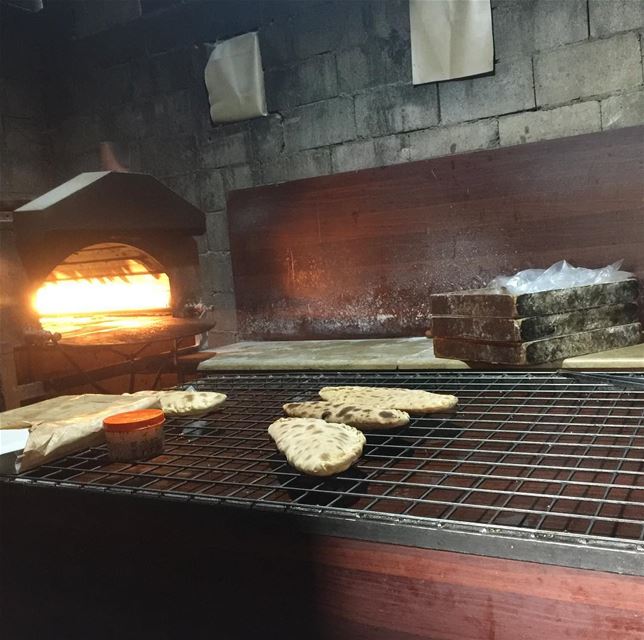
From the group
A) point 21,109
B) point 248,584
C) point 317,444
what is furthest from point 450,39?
point 21,109

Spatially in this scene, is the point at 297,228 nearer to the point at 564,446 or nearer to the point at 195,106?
the point at 195,106

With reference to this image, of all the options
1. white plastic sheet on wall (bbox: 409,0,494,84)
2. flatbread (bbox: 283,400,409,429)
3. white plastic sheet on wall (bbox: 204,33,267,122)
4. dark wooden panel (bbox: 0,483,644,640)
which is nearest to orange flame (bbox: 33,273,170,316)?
white plastic sheet on wall (bbox: 204,33,267,122)

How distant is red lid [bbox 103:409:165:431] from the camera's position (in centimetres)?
174

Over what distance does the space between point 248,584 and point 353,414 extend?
59 centimetres

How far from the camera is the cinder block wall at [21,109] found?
5.30m

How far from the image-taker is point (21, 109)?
5414 millimetres

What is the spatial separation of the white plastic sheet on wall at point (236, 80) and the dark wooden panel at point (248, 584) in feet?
11.2

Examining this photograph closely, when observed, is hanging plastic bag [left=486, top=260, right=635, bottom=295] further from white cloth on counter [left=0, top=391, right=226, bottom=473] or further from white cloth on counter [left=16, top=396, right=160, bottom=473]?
white cloth on counter [left=16, top=396, right=160, bottom=473]

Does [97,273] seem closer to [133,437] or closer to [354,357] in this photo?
[354,357]

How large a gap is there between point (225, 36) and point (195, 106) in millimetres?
543

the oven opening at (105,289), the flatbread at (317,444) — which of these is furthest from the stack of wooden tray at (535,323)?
the oven opening at (105,289)

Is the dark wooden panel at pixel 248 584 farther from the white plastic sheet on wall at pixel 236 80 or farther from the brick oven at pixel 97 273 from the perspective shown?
the white plastic sheet on wall at pixel 236 80

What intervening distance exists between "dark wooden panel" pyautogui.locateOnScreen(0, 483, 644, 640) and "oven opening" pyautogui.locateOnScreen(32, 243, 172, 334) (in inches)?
123

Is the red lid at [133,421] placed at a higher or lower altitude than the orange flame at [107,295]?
lower
